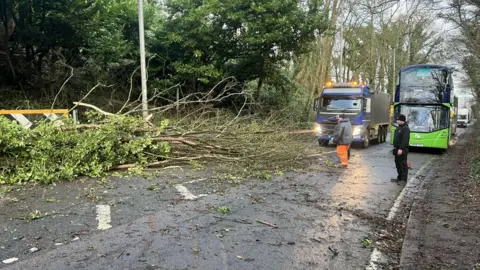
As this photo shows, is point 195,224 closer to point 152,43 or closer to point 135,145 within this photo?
point 135,145

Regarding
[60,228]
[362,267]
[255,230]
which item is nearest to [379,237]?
[362,267]

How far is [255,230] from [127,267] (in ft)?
6.31

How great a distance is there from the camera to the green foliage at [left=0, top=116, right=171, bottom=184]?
7801 mm

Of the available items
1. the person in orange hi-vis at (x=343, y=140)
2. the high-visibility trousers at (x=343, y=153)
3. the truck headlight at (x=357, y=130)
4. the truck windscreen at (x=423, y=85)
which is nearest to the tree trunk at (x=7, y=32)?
the person in orange hi-vis at (x=343, y=140)

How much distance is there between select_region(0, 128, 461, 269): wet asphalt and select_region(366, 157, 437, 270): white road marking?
82 millimetres

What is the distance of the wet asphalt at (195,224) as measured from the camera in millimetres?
4312

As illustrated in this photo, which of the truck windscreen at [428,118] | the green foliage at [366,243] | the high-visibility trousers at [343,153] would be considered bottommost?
the green foliage at [366,243]

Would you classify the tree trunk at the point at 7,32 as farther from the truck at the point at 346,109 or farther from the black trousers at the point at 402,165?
the black trousers at the point at 402,165

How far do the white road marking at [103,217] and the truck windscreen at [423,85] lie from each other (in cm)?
1407

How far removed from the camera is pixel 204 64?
746 inches

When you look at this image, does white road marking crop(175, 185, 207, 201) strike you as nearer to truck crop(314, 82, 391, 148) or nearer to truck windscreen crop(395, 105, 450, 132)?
truck crop(314, 82, 391, 148)

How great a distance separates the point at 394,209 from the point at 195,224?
3586mm

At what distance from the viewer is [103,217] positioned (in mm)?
5719

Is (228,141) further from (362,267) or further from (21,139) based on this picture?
(362,267)
